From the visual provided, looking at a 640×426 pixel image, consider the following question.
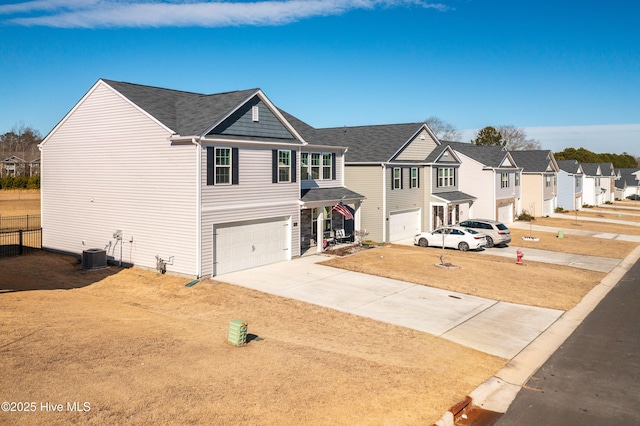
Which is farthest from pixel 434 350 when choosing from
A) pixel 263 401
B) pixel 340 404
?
pixel 263 401

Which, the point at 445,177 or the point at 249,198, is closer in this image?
the point at 249,198

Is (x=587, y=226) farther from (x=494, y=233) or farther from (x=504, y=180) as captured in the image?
(x=494, y=233)

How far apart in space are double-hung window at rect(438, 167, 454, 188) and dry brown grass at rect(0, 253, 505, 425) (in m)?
24.7

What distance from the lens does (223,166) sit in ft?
71.3

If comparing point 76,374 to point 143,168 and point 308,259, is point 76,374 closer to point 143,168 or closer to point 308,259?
point 143,168

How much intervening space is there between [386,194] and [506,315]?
55.6 ft

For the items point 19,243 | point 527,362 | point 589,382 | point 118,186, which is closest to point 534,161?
point 118,186

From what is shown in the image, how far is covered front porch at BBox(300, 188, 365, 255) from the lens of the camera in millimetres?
27828

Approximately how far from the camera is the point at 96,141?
A: 79.6ft

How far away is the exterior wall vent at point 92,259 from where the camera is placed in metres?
22.2

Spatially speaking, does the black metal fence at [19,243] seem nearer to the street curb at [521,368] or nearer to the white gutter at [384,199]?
the white gutter at [384,199]

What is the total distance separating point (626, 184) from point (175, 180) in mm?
107233

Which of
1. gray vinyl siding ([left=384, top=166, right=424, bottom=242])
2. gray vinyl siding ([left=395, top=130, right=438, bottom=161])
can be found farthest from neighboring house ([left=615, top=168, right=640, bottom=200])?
gray vinyl siding ([left=384, top=166, right=424, bottom=242])

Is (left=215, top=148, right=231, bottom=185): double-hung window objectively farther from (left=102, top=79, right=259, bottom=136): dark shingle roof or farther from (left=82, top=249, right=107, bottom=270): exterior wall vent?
(left=82, top=249, right=107, bottom=270): exterior wall vent
